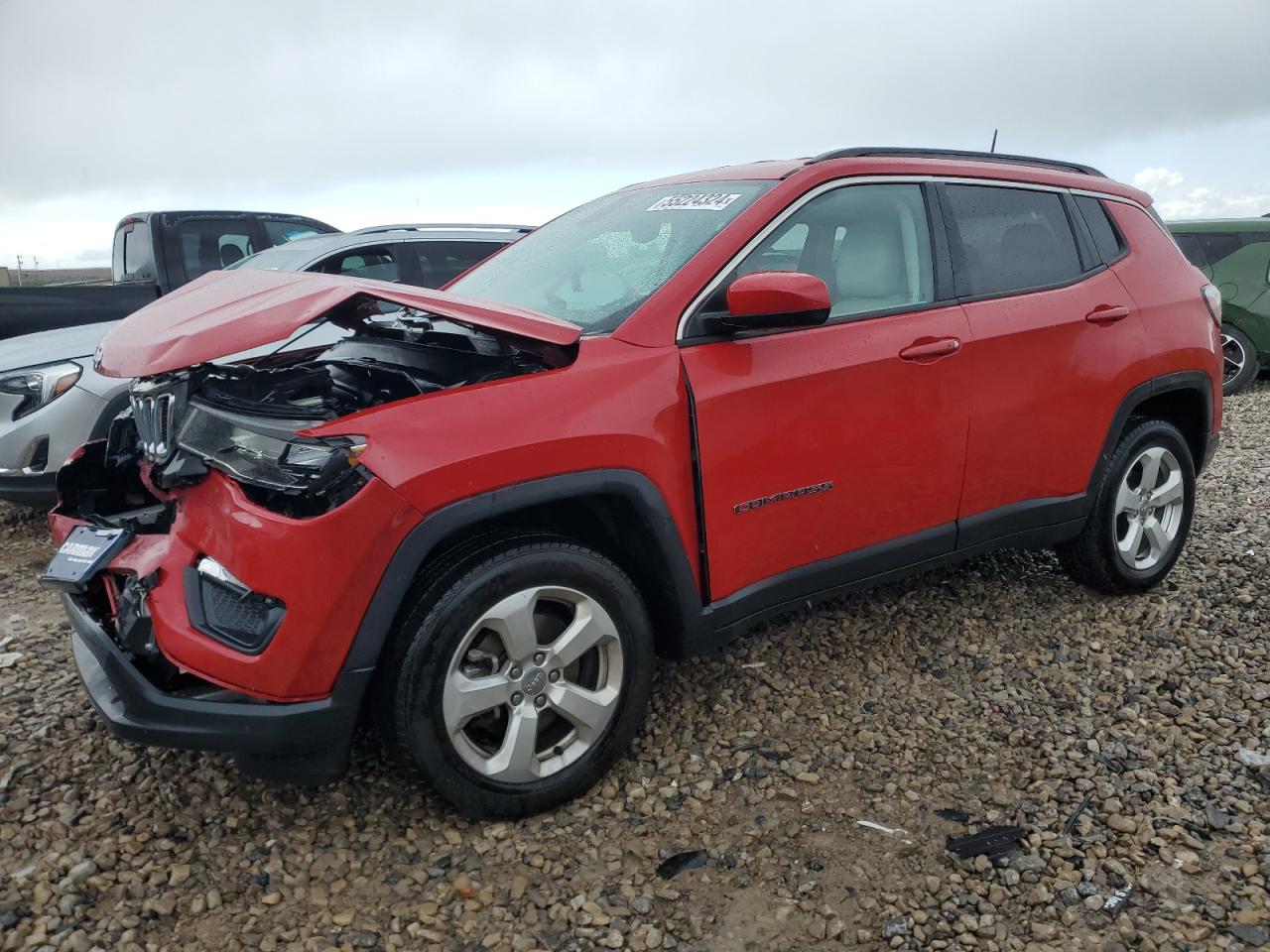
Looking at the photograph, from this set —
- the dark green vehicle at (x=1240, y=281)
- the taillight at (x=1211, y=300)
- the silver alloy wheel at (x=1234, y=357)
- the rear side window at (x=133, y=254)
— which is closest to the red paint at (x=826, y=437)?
the taillight at (x=1211, y=300)

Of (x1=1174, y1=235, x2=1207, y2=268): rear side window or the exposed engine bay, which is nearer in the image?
the exposed engine bay

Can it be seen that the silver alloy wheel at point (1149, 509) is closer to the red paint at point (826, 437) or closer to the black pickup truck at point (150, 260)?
the red paint at point (826, 437)

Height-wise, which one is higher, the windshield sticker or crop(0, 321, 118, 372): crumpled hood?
the windshield sticker

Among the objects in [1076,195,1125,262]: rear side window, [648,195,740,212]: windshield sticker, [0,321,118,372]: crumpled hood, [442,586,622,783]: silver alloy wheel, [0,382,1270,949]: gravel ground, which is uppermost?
[648,195,740,212]: windshield sticker

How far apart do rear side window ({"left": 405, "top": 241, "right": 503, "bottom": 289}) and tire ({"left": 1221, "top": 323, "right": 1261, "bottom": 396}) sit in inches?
292

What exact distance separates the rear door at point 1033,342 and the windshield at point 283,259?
3.95 meters

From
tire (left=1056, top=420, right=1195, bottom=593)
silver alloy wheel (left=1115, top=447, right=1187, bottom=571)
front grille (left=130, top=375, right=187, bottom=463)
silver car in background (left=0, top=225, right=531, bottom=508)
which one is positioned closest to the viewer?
front grille (left=130, top=375, right=187, bottom=463)

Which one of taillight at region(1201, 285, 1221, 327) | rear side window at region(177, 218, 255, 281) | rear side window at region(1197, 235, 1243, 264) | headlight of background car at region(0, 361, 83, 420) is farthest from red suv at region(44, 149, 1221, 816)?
rear side window at region(1197, 235, 1243, 264)

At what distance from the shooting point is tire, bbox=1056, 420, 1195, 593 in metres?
3.80

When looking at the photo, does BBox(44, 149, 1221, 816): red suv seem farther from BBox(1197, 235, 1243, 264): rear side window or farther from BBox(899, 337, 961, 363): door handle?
BBox(1197, 235, 1243, 264): rear side window

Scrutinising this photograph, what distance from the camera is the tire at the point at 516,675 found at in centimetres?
228

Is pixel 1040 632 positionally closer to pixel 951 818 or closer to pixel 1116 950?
pixel 951 818

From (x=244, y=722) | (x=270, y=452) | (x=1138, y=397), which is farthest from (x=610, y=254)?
(x=1138, y=397)

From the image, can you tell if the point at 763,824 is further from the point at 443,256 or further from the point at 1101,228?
the point at 443,256
